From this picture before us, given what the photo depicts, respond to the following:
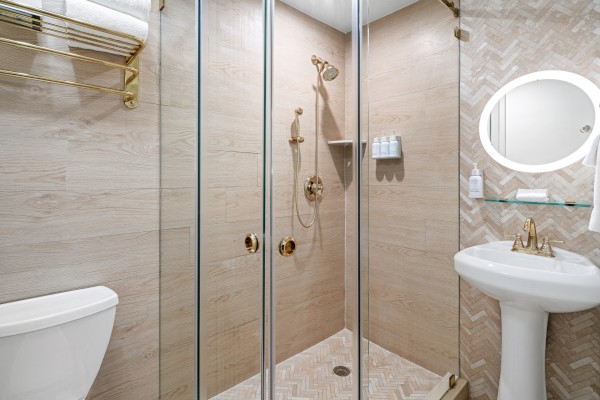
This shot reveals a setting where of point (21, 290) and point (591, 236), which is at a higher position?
point (591, 236)

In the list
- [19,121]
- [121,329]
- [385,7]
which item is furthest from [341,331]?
[19,121]

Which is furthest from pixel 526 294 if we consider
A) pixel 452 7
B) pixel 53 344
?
pixel 53 344

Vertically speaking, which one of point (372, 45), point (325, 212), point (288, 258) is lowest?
point (288, 258)

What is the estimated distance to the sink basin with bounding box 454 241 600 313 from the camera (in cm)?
100

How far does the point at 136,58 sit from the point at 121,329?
119 cm

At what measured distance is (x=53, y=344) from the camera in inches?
38.4

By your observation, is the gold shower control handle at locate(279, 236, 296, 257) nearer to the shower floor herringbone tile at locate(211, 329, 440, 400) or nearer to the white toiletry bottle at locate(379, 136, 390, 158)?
the shower floor herringbone tile at locate(211, 329, 440, 400)

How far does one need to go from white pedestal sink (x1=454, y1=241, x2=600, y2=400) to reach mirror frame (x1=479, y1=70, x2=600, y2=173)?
38 cm

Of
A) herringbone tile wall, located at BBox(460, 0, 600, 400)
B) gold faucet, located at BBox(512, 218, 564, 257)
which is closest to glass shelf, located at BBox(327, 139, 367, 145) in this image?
herringbone tile wall, located at BBox(460, 0, 600, 400)

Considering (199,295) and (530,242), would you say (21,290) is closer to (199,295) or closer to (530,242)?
(199,295)

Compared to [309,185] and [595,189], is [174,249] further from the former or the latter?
[595,189]

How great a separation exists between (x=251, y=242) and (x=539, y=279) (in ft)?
3.33

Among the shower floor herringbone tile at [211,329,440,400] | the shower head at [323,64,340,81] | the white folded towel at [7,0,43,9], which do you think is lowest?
the shower floor herringbone tile at [211,329,440,400]

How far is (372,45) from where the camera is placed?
108 centimetres
